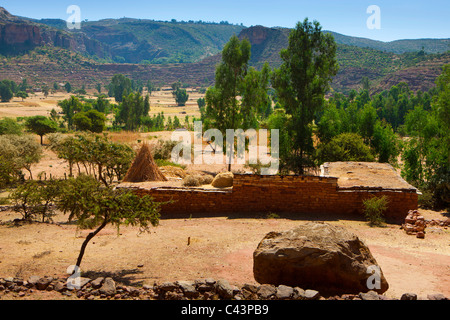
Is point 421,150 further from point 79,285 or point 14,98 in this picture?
point 14,98

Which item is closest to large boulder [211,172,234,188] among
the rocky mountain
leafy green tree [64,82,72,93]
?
the rocky mountain

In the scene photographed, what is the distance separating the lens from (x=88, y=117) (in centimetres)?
4066

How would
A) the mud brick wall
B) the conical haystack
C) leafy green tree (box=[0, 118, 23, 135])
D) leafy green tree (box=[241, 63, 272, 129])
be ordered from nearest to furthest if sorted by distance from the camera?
1. the mud brick wall
2. the conical haystack
3. leafy green tree (box=[241, 63, 272, 129])
4. leafy green tree (box=[0, 118, 23, 135])

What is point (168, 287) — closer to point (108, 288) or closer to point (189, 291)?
point (189, 291)

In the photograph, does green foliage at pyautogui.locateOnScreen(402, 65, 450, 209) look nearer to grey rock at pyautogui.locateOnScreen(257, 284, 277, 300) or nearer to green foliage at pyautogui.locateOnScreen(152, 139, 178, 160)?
grey rock at pyautogui.locateOnScreen(257, 284, 277, 300)

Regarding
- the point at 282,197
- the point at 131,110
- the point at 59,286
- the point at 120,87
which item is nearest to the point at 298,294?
the point at 59,286

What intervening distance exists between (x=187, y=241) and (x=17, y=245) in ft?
12.8

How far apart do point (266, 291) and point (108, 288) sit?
8.11 feet

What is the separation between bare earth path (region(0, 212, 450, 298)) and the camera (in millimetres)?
7270

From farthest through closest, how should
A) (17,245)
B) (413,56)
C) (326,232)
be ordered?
(413,56) < (17,245) < (326,232)

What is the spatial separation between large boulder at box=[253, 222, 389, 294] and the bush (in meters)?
4.78

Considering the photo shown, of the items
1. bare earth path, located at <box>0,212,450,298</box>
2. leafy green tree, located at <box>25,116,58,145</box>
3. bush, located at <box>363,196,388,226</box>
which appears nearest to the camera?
bare earth path, located at <box>0,212,450,298</box>

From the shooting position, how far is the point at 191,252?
8.62m
